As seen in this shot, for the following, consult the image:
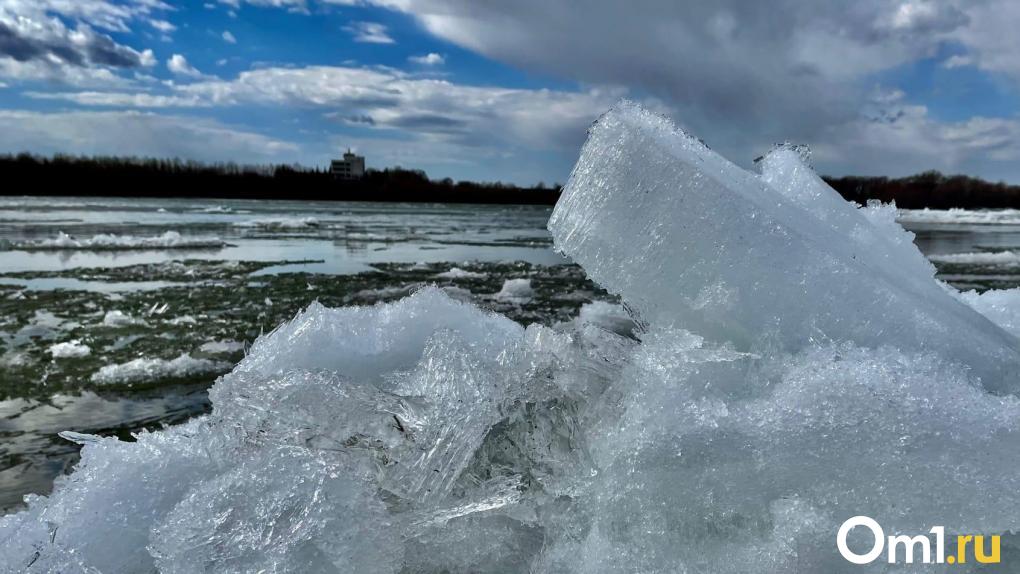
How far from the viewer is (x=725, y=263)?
5.39 feet

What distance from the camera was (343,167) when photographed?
134 meters

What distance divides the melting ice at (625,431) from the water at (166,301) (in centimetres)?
131

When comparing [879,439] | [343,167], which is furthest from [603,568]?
[343,167]

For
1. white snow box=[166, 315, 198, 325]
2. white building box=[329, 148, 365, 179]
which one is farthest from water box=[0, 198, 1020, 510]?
white building box=[329, 148, 365, 179]

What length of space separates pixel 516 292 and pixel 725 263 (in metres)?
7.21

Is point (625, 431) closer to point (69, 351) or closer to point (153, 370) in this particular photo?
point (153, 370)

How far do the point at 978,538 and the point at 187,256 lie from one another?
49.9 ft

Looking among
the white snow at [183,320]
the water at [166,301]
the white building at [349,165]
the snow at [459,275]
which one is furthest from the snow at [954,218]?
the white building at [349,165]

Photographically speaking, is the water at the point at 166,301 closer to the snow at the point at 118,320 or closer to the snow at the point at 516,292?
the snow at the point at 118,320

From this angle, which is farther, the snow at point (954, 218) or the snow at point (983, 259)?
the snow at point (954, 218)

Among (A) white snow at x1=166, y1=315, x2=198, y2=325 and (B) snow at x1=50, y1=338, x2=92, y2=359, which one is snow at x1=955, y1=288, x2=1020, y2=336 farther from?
(A) white snow at x1=166, y1=315, x2=198, y2=325

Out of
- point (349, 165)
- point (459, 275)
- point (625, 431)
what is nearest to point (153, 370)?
point (625, 431)

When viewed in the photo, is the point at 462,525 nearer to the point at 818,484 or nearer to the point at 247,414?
the point at 247,414

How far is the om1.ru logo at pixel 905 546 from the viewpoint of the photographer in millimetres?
1244
